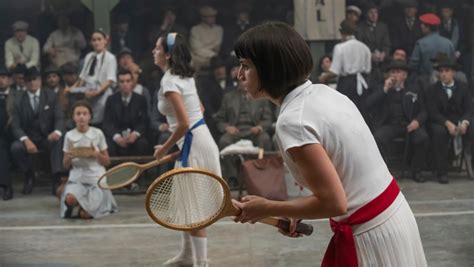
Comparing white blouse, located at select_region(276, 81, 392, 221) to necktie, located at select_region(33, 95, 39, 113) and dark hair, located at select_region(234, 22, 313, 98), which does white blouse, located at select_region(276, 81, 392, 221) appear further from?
necktie, located at select_region(33, 95, 39, 113)

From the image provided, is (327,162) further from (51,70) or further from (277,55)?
(51,70)

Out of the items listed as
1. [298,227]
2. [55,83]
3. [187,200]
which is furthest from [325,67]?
[298,227]

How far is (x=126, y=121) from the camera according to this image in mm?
8602

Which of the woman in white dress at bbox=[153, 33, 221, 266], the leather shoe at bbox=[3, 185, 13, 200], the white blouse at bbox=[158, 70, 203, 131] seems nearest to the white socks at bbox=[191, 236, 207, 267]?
the woman in white dress at bbox=[153, 33, 221, 266]

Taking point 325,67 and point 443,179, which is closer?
point 443,179

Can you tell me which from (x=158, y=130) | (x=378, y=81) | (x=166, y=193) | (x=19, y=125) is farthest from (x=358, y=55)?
(x=166, y=193)

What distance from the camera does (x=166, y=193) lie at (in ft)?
9.25

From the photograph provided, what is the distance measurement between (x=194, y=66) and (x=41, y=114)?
68.6 inches

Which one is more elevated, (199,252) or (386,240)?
(386,240)

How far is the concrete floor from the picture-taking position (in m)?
5.48

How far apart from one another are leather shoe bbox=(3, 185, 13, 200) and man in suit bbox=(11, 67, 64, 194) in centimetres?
14

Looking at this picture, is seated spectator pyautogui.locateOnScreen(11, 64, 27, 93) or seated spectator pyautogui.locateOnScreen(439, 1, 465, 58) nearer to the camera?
seated spectator pyautogui.locateOnScreen(11, 64, 27, 93)

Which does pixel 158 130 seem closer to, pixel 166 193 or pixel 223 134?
pixel 223 134

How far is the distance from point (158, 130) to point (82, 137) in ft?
3.53
